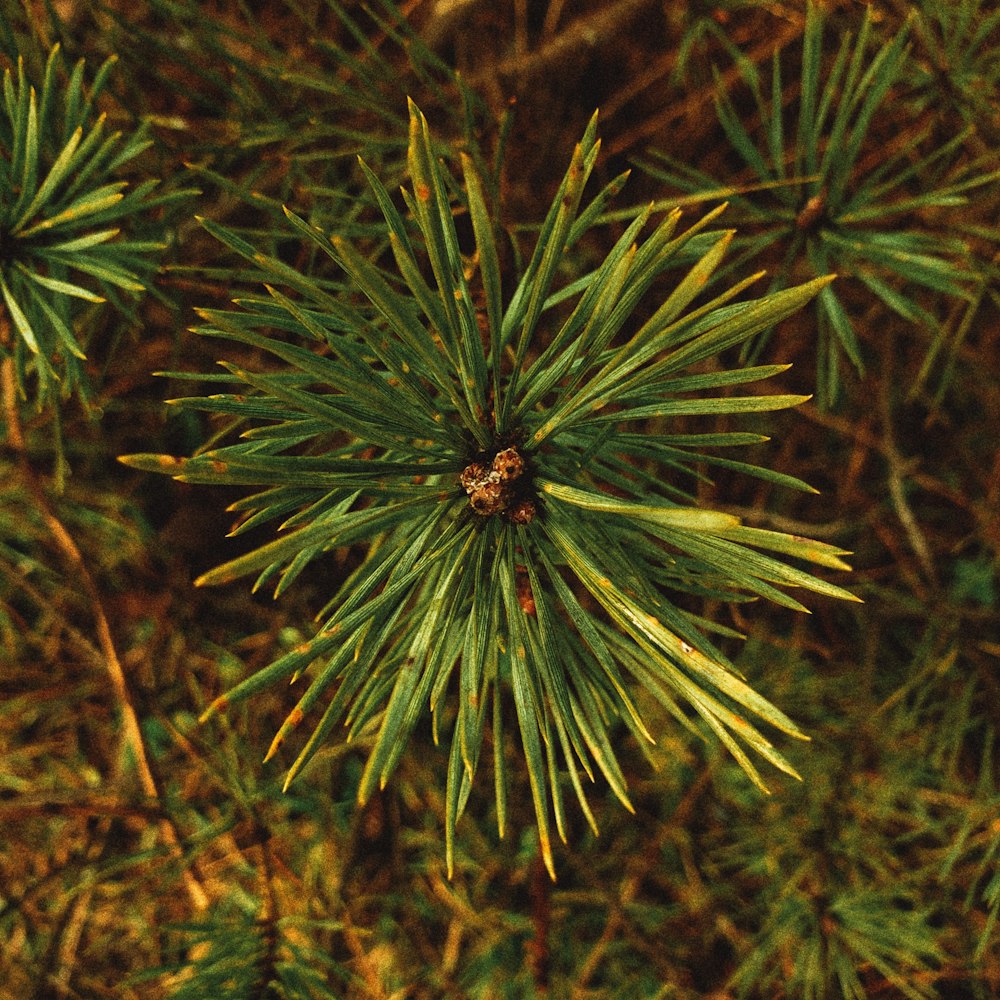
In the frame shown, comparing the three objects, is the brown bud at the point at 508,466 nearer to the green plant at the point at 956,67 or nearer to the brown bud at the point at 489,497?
the brown bud at the point at 489,497

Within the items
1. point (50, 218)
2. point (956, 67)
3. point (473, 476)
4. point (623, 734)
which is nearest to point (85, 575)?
point (50, 218)

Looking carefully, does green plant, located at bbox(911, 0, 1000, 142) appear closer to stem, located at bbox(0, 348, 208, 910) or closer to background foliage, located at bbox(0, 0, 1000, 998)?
background foliage, located at bbox(0, 0, 1000, 998)

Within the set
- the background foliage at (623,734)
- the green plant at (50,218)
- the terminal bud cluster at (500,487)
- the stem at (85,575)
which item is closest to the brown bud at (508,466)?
the terminal bud cluster at (500,487)

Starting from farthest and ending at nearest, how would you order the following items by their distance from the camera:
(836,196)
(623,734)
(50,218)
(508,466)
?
(623,734), (836,196), (50,218), (508,466)

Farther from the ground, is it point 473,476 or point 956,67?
point 956,67

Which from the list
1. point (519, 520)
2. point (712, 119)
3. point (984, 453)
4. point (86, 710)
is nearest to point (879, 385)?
point (984, 453)

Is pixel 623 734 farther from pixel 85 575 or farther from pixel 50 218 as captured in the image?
pixel 50 218

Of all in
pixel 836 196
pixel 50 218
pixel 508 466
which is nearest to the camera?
pixel 508 466
